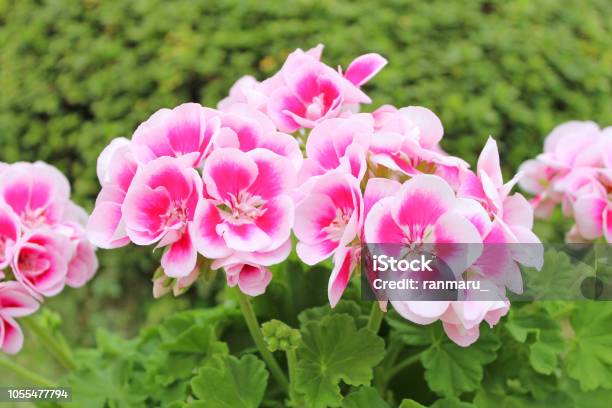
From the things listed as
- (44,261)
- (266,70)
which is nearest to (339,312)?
(44,261)

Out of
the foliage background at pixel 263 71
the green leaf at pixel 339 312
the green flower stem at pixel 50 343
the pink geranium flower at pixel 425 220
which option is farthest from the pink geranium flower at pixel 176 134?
the foliage background at pixel 263 71

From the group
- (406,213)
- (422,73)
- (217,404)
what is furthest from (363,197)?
(422,73)

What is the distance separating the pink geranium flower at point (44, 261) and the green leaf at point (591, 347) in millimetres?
697

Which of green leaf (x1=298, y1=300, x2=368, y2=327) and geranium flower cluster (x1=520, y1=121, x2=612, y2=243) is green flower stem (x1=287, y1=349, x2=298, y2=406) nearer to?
green leaf (x1=298, y1=300, x2=368, y2=327)

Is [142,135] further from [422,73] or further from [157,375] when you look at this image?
[422,73]

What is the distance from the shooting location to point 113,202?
97cm

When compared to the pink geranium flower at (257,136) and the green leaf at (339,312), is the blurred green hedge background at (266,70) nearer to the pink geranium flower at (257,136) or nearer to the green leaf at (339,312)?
the green leaf at (339,312)

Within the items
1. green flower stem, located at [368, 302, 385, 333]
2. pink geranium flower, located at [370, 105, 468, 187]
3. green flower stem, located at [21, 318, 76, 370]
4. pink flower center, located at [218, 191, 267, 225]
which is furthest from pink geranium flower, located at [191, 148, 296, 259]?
green flower stem, located at [21, 318, 76, 370]

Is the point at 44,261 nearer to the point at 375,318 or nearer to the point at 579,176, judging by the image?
the point at 375,318

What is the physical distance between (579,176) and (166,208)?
0.62 m

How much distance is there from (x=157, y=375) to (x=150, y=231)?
0.37 m

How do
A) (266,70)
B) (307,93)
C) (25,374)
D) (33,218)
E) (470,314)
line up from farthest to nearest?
(266,70), (25,374), (33,218), (307,93), (470,314)

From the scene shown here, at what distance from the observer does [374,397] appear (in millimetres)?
1058

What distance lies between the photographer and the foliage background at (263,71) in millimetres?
2979
